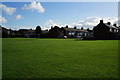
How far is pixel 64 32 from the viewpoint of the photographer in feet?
273

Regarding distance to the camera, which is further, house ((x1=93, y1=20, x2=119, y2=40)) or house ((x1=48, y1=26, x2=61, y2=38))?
house ((x1=48, y1=26, x2=61, y2=38))

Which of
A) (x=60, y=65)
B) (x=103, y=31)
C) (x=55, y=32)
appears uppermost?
(x=55, y=32)

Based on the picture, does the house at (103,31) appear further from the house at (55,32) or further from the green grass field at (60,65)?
the green grass field at (60,65)

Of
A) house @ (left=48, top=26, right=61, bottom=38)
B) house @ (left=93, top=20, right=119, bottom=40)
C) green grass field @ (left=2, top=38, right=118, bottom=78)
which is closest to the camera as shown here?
green grass field @ (left=2, top=38, right=118, bottom=78)

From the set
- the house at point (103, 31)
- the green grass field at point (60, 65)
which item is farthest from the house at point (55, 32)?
the green grass field at point (60, 65)

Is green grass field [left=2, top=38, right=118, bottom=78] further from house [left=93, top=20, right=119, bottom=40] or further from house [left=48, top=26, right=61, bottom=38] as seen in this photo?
house [left=48, top=26, right=61, bottom=38]

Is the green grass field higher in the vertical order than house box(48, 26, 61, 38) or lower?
lower

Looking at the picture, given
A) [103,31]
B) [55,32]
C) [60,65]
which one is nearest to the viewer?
[60,65]

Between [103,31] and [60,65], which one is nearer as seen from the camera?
[60,65]

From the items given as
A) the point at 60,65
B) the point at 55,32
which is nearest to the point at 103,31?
the point at 55,32

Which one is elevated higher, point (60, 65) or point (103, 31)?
point (103, 31)

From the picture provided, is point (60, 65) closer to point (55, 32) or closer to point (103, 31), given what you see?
point (103, 31)

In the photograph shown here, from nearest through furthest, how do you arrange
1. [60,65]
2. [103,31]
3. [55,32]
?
[60,65] → [103,31] → [55,32]

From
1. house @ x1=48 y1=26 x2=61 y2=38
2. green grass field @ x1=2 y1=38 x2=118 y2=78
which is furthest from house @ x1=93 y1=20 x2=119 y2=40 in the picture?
green grass field @ x1=2 y1=38 x2=118 y2=78
